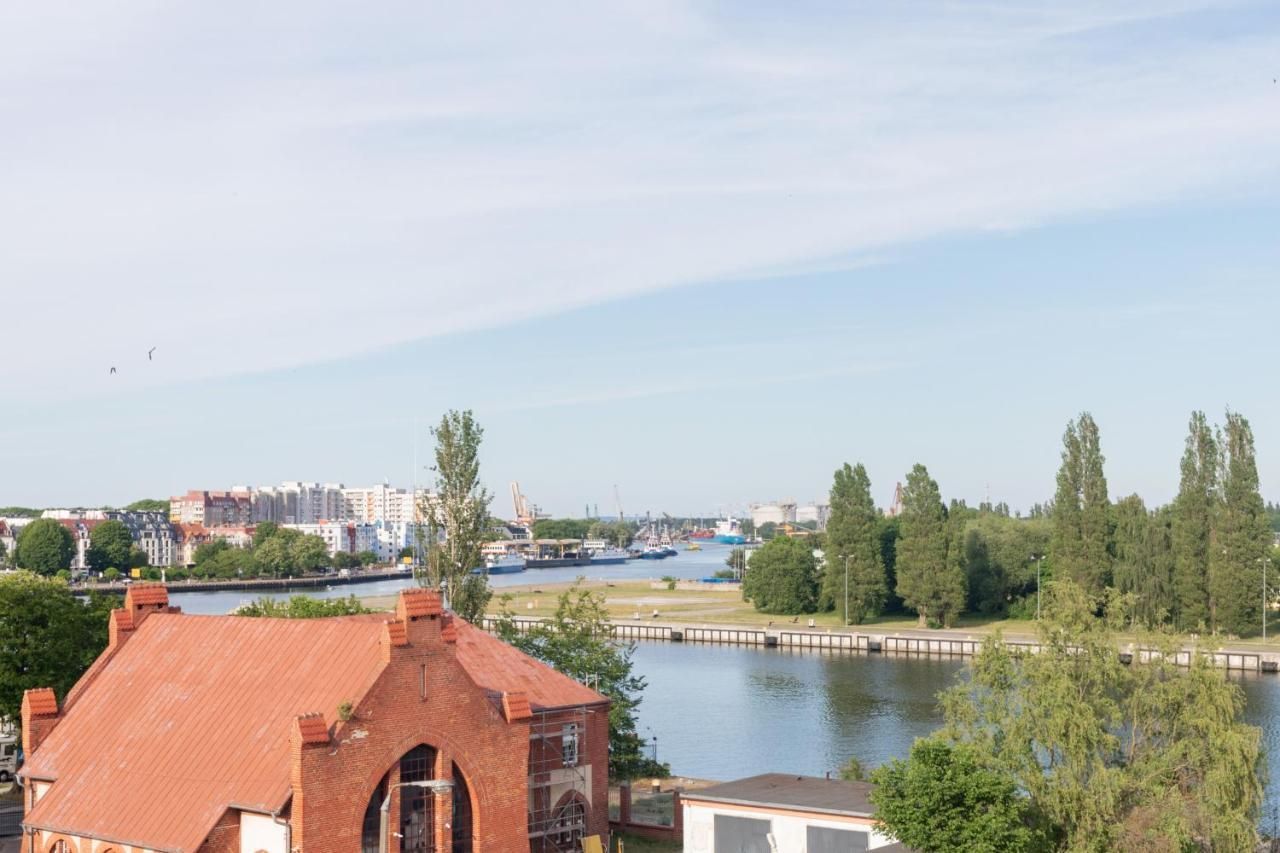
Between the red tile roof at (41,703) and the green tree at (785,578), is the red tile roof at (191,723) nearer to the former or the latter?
the red tile roof at (41,703)

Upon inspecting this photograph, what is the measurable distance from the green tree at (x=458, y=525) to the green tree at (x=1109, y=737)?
84.4ft

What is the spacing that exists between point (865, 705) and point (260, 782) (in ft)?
194

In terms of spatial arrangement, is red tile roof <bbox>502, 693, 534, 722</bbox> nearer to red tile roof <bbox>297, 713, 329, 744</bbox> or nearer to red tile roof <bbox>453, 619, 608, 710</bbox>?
red tile roof <bbox>453, 619, 608, 710</bbox>

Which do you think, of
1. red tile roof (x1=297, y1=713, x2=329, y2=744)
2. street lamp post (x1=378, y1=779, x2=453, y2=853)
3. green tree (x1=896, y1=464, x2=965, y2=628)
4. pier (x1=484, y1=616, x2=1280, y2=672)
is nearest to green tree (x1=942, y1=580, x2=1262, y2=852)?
street lamp post (x1=378, y1=779, x2=453, y2=853)

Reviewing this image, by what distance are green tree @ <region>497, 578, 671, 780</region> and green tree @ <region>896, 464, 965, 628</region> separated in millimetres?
67594

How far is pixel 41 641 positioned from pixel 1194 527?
85.4m

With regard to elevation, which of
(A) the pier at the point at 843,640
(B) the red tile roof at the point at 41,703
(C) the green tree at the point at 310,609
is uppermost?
(C) the green tree at the point at 310,609

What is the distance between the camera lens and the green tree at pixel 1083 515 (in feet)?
368

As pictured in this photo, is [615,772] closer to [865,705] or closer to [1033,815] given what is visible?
[1033,815]

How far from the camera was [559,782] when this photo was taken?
137ft

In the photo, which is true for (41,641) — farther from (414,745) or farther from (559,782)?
(414,745)

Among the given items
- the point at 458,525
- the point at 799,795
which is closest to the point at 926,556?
the point at 458,525

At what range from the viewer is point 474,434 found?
63.8 m

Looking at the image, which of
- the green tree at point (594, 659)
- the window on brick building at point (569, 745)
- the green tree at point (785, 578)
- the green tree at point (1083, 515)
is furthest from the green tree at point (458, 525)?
the green tree at point (785, 578)
